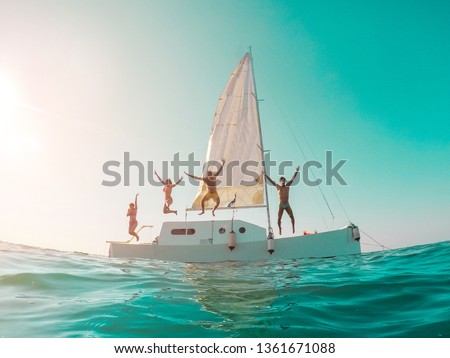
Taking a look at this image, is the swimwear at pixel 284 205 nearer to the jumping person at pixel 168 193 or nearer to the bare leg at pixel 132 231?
the jumping person at pixel 168 193

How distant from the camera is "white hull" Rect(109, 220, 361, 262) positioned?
61.4ft

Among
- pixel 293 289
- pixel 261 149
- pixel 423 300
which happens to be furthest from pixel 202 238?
pixel 423 300

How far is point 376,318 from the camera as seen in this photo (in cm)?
566

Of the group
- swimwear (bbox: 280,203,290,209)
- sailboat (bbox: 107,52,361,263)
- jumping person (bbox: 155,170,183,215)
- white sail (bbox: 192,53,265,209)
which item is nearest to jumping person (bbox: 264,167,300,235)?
→ swimwear (bbox: 280,203,290,209)

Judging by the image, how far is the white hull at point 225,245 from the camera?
736 inches

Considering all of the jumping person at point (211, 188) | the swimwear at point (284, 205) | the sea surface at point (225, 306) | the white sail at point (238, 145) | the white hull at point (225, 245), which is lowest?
the sea surface at point (225, 306)

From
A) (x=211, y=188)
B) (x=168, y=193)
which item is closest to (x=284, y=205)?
(x=211, y=188)

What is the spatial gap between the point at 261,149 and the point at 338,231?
7.33 m

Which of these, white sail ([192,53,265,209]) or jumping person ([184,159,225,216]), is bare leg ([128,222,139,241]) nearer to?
white sail ([192,53,265,209])

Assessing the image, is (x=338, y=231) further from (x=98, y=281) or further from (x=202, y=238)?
(x=98, y=281)

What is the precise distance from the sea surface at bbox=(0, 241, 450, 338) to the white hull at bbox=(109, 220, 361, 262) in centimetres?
897

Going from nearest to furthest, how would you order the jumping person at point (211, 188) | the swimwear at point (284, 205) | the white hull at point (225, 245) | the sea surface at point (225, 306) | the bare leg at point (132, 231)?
the sea surface at point (225, 306), the white hull at point (225, 245), the swimwear at point (284, 205), the jumping person at point (211, 188), the bare leg at point (132, 231)

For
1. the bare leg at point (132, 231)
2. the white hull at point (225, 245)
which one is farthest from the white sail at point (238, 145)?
the bare leg at point (132, 231)

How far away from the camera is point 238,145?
Result: 75.8 ft
